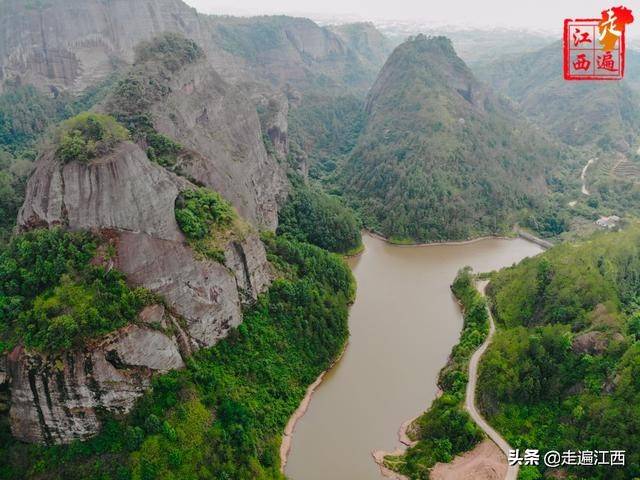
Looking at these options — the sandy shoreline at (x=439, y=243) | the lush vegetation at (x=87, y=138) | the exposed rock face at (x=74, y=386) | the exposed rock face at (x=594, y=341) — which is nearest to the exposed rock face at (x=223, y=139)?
the lush vegetation at (x=87, y=138)

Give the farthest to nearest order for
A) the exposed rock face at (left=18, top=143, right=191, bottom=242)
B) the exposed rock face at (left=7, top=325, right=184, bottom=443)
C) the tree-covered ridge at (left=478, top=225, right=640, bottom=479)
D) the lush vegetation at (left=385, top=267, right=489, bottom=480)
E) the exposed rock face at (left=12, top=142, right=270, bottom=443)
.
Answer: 1. the lush vegetation at (left=385, top=267, right=489, bottom=480)
2. the tree-covered ridge at (left=478, top=225, right=640, bottom=479)
3. the exposed rock face at (left=18, top=143, right=191, bottom=242)
4. the exposed rock face at (left=12, top=142, right=270, bottom=443)
5. the exposed rock face at (left=7, top=325, right=184, bottom=443)

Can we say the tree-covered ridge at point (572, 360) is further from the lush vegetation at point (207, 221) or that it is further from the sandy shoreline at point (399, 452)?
the lush vegetation at point (207, 221)

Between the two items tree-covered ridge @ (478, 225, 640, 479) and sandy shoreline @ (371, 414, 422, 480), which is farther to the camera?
sandy shoreline @ (371, 414, 422, 480)

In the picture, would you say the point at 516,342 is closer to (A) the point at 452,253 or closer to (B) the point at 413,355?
(B) the point at 413,355

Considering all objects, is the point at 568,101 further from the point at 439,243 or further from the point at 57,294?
the point at 57,294

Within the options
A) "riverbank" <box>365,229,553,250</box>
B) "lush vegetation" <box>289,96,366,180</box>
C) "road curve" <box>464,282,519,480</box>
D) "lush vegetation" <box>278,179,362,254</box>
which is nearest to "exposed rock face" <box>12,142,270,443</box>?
"road curve" <box>464,282,519,480</box>

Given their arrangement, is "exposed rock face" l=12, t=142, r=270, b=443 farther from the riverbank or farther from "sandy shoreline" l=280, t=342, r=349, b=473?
the riverbank

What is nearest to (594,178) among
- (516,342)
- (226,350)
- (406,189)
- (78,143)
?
(406,189)

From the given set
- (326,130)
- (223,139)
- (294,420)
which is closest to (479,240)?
(223,139)
